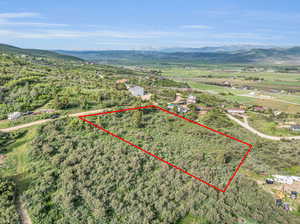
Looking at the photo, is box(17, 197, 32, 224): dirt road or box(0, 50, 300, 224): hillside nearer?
box(17, 197, 32, 224): dirt road

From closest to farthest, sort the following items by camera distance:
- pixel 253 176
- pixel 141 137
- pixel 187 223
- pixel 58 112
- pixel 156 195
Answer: pixel 187 223 < pixel 156 195 < pixel 253 176 < pixel 141 137 < pixel 58 112

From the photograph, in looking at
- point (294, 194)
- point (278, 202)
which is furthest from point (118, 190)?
point (294, 194)

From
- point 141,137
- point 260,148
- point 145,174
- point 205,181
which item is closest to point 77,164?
point 145,174

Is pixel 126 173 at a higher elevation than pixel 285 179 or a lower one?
higher

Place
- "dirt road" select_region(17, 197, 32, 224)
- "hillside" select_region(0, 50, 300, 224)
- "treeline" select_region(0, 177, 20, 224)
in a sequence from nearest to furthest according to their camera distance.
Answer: "treeline" select_region(0, 177, 20, 224), "dirt road" select_region(17, 197, 32, 224), "hillside" select_region(0, 50, 300, 224)

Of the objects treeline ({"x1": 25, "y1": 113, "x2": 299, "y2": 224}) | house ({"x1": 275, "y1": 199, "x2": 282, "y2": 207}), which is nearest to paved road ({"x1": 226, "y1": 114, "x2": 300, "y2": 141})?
treeline ({"x1": 25, "y1": 113, "x2": 299, "y2": 224})

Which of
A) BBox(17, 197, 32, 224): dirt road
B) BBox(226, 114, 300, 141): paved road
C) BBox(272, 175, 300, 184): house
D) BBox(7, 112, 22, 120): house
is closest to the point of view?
BBox(17, 197, 32, 224): dirt road

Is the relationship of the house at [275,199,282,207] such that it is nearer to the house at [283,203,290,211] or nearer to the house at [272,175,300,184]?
the house at [283,203,290,211]

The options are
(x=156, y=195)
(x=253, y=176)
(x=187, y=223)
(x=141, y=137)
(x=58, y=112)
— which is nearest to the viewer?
(x=187, y=223)

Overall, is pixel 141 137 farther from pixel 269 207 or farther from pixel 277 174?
pixel 277 174

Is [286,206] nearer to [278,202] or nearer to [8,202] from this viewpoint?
[278,202]

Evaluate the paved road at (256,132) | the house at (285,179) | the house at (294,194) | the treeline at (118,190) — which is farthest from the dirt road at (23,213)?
the paved road at (256,132)
